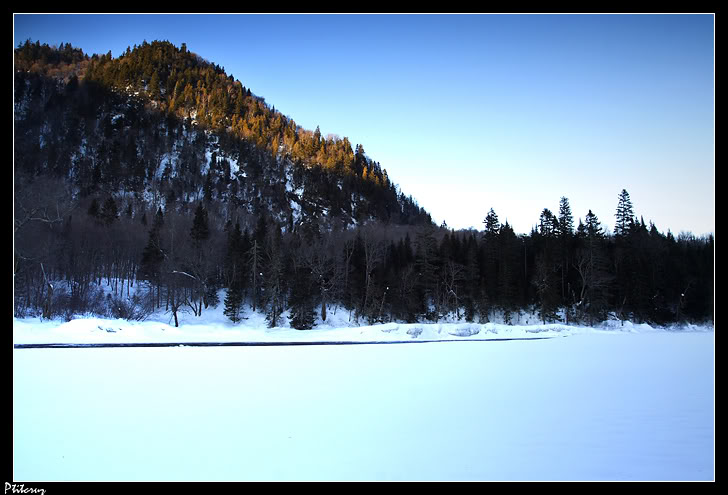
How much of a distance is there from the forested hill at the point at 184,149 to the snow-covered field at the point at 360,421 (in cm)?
8529

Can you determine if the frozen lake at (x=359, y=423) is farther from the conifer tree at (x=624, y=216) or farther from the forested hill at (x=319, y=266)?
the conifer tree at (x=624, y=216)

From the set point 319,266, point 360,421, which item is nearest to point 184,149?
point 319,266

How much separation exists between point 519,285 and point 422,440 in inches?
2030

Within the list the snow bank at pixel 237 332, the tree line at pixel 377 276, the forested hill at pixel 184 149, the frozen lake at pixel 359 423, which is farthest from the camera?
the forested hill at pixel 184 149

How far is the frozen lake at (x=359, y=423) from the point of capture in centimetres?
550

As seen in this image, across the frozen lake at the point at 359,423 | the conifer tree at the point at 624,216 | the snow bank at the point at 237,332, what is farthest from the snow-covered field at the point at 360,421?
the conifer tree at the point at 624,216

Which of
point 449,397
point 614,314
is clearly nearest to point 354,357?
point 449,397

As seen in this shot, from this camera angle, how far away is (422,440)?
648cm

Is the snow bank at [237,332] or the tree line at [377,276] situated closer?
the snow bank at [237,332]

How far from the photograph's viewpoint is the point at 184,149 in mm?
127188

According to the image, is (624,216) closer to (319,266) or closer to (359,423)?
(319,266)

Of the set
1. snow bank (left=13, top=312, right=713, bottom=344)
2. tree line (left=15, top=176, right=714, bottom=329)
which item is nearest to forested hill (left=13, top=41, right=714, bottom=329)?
tree line (left=15, top=176, right=714, bottom=329)

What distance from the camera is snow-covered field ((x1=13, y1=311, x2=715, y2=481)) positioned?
217 inches
